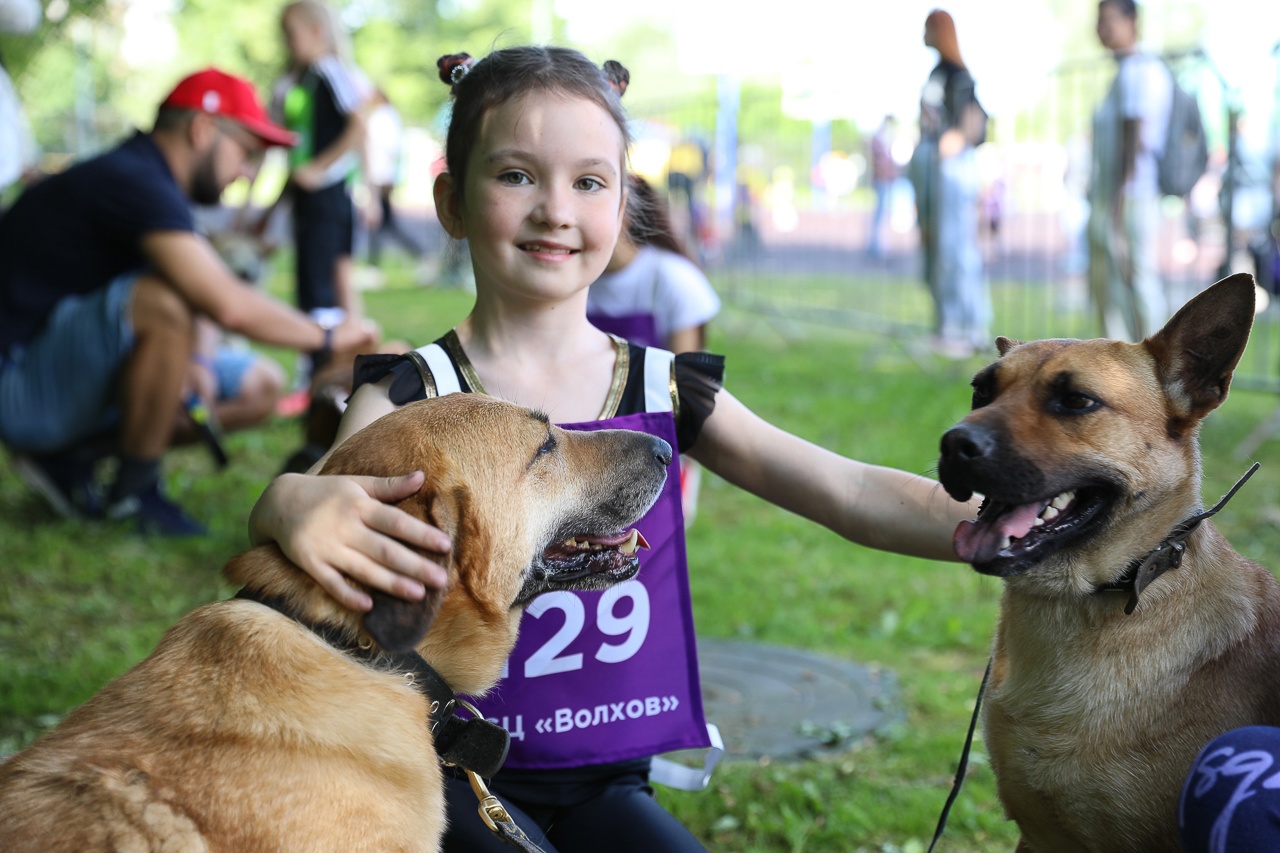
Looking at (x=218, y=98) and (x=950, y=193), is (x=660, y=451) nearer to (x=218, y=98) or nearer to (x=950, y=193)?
(x=218, y=98)

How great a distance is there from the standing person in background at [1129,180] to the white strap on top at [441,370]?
7444 mm

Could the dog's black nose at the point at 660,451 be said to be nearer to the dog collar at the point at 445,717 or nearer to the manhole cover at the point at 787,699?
the dog collar at the point at 445,717

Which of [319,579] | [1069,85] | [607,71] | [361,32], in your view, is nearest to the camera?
[319,579]

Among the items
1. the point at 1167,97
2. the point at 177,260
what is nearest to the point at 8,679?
the point at 177,260

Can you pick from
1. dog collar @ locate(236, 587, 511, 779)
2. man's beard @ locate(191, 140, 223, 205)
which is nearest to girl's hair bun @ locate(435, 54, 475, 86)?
dog collar @ locate(236, 587, 511, 779)

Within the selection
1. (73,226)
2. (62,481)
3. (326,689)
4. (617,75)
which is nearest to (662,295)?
(617,75)

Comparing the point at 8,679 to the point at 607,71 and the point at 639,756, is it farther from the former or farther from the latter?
the point at 607,71

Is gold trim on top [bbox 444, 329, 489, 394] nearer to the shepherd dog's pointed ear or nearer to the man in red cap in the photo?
the shepherd dog's pointed ear

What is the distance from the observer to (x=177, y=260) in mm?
6000

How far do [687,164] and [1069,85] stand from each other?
771 cm

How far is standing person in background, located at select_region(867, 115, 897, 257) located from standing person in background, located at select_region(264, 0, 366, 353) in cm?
702

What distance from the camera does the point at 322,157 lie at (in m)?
8.73

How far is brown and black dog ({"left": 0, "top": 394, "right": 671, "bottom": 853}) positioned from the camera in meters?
1.91

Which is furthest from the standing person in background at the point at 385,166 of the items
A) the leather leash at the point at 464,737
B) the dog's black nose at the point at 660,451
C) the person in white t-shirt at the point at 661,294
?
the leather leash at the point at 464,737
